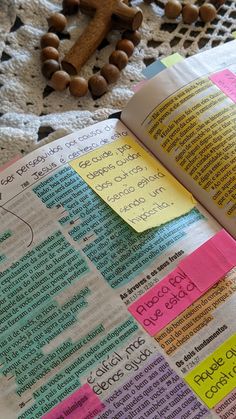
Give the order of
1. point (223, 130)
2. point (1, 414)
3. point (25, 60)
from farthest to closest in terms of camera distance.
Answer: point (25, 60)
point (223, 130)
point (1, 414)

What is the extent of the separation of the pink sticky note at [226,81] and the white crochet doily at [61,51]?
0.09 metres

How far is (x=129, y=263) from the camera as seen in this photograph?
501 mm

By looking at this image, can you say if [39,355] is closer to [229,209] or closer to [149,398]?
[149,398]

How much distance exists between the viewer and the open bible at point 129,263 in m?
0.45

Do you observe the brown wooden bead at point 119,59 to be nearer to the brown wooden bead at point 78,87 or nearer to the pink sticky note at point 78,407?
the brown wooden bead at point 78,87

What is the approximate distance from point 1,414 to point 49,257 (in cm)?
13

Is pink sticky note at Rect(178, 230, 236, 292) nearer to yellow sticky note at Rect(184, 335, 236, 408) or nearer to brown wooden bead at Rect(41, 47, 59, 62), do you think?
yellow sticky note at Rect(184, 335, 236, 408)

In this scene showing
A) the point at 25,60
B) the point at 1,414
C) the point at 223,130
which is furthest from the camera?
the point at 25,60

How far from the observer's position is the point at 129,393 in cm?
45

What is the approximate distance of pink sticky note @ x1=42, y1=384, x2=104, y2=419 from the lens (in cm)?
44

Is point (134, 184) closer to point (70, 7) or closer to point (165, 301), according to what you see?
point (165, 301)

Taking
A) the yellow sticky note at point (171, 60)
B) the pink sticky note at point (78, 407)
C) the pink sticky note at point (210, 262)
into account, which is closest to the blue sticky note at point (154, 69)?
the yellow sticky note at point (171, 60)

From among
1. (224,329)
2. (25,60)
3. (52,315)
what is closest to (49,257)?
(52,315)

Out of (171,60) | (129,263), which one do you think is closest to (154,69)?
(171,60)
